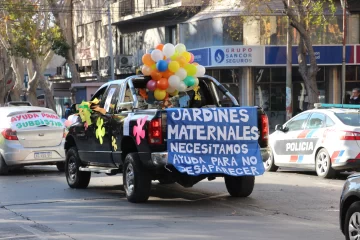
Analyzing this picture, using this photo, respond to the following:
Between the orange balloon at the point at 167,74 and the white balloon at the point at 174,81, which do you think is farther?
the orange balloon at the point at 167,74

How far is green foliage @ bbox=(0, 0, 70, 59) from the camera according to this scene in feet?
131

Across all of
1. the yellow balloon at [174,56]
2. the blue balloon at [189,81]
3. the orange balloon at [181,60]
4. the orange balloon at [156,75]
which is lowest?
the blue balloon at [189,81]

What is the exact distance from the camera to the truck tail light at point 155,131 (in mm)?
10914

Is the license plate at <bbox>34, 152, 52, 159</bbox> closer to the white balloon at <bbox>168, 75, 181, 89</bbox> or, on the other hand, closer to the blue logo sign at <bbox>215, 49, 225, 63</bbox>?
the white balloon at <bbox>168, 75, 181, 89</bbox>

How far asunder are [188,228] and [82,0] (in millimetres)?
→ 44028

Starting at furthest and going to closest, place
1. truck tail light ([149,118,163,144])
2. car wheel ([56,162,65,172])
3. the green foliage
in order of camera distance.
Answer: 1. the green foliage
2. car wheel ([56,162,65,172])
3. truck tail light ([149,118,163,144])

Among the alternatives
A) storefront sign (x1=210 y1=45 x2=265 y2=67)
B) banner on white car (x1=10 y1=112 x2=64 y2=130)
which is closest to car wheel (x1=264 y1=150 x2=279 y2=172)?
banner on white car (x1=10 y1=112 x2=64 y2=130)

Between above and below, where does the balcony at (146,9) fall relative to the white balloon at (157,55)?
above

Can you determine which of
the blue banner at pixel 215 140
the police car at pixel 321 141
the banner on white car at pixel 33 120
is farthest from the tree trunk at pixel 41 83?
the blue banner at pixel 215 140

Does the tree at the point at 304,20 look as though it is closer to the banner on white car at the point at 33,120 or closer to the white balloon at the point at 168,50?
the banner on white car at the point at 33,120

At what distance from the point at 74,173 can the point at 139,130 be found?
3.29 meters

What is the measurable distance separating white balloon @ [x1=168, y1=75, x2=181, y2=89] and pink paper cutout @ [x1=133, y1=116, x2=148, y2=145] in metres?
1.51

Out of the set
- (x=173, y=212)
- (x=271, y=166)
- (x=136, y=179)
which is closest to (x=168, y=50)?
(x=136, y=179)

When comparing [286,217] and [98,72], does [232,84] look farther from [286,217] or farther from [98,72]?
[286,217]
